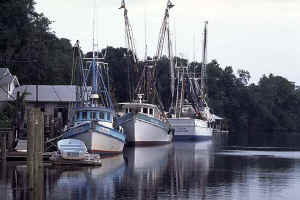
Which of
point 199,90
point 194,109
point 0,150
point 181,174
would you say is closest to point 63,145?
point 0,150

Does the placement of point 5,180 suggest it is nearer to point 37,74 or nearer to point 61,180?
point 61,180

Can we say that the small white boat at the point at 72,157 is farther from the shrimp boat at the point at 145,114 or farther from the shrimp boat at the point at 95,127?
the shrimp boat at the point at 145,114

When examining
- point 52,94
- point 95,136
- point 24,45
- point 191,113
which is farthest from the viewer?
point 191,113

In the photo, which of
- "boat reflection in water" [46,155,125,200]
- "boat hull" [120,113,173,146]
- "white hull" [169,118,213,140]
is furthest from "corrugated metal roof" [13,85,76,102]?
"boat reflection in water" [46,155,125,200]

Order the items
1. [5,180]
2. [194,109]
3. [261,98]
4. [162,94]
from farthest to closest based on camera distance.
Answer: [261,98]
[162,94]
[194,109]
[5,180]

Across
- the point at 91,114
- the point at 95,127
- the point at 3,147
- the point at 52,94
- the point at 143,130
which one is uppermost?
the point at 52,94

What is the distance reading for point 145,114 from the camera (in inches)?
2613

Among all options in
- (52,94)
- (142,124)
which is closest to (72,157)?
(142,124)

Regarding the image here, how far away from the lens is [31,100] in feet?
211

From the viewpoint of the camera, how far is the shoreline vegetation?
75.0 m

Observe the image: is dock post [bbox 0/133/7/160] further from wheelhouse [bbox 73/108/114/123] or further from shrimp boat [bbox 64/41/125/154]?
wheelhouse [bbox 73/108/114/123]

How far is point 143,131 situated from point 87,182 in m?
33.6

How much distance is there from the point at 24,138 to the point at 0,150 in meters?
5.53

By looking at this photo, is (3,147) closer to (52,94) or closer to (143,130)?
(52,94)
